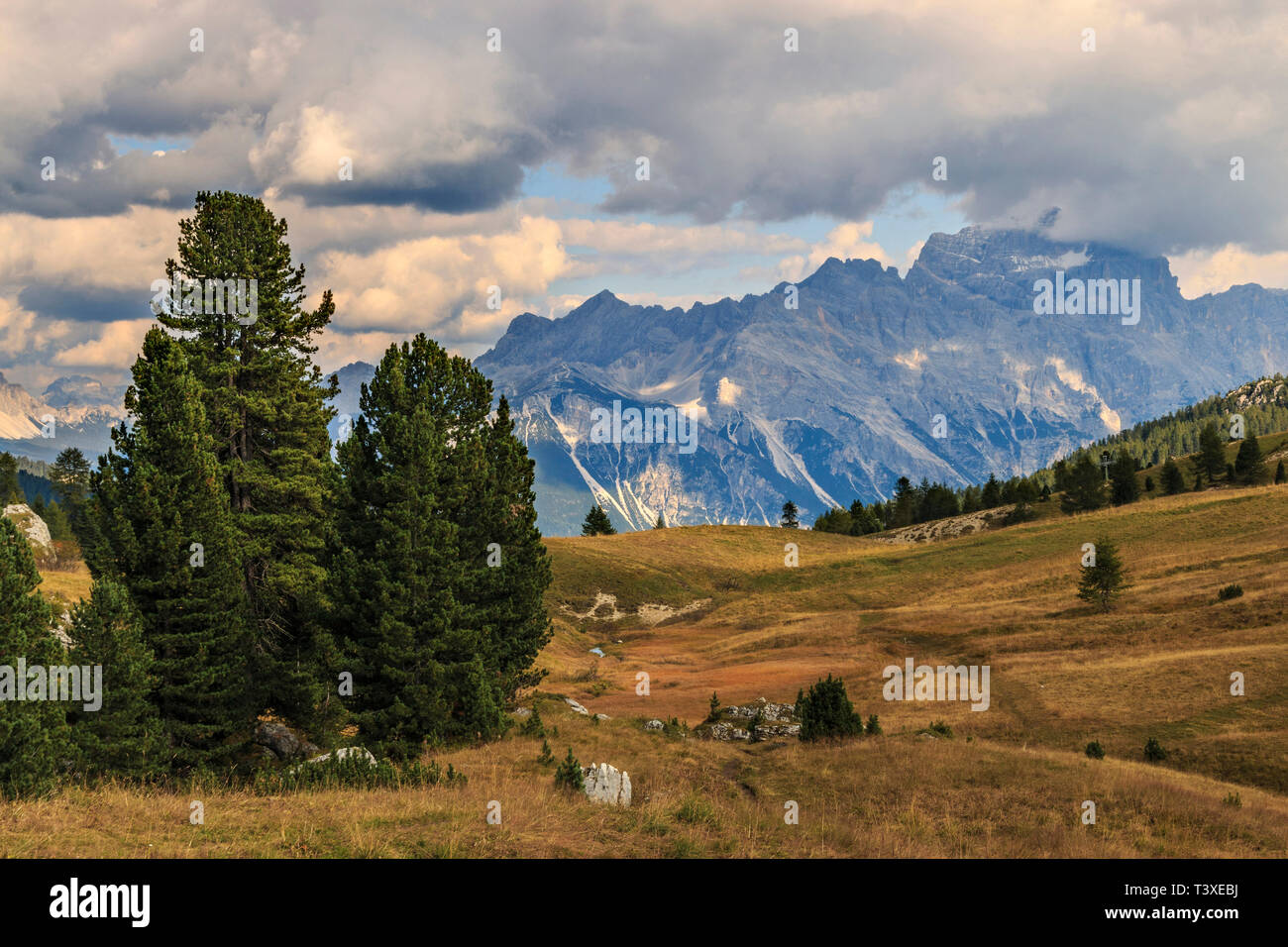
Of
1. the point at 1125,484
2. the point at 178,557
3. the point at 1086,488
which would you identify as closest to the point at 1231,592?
the point at 178,557

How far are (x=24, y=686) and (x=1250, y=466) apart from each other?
6408 inches

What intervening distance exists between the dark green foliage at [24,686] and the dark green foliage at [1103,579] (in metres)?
63.6

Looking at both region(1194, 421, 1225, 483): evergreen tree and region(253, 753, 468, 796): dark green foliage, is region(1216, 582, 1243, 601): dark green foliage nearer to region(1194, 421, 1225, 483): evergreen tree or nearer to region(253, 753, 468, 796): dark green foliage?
region(253, 753, 468, 796): dark green foliage

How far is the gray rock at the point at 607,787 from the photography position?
2003 centimetres

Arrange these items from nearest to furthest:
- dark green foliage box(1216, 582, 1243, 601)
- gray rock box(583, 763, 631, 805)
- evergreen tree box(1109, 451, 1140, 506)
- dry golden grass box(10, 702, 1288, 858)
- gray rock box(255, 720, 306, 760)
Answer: dry golden grass box(10, 702, 1288, 858)
gray rock box(583, 763, 631, 805)
gray rock box(255, 720, 306, 760)
dark green foliage box(1216, 582, 1243, 601)
evergreen tree box(1109, 451, 1140, 506)

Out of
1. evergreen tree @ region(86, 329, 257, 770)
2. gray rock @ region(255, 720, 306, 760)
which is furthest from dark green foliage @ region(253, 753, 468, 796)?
gray rock @ region(255, 720, 306, 760)

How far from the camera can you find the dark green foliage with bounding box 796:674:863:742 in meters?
35.5

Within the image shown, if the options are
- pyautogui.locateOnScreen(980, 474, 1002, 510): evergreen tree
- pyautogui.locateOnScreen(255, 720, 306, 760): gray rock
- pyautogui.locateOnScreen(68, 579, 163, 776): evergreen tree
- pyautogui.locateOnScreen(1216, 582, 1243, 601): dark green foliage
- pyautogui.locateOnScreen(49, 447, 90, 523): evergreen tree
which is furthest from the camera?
pyautogui.locateOnScreen(980, 474, 1002, 510): evergreen tree

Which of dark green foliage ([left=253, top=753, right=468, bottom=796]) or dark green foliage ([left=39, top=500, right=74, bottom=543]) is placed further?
dark green foliage ([left=39, top=500, right=74, bottom=543])

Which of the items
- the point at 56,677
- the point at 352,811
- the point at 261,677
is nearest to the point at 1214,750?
the point at 352,811

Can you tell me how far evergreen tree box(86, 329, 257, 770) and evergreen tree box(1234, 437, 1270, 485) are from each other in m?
156

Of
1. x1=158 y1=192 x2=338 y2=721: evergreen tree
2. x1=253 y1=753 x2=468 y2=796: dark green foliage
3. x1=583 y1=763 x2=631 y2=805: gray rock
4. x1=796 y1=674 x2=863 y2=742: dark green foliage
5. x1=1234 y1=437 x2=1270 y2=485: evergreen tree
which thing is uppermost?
x1=1234 y1=437 x2=1270 y2=485: evergreen tree

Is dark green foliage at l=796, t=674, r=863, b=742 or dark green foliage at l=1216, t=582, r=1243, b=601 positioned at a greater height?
dark green foliage at l=1216, t=582, r=1243, b=601
